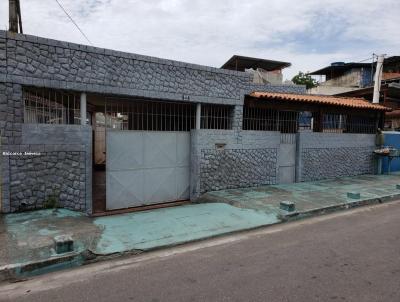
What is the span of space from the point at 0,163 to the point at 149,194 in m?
3.77

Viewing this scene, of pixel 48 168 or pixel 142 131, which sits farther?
pixel 142 131

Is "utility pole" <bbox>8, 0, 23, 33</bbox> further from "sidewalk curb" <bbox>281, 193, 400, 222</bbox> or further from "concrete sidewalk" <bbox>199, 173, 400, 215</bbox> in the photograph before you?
"sidewalk curb" <bbox>281, 193, 400, 222</bbox>

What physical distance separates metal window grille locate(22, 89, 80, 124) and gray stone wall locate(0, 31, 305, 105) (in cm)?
38

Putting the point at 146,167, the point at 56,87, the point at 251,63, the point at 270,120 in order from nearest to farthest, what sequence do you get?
the point at 56,87, the point at 146,167, the point at 270,120, the point at 251,63

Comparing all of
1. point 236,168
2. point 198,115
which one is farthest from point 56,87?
point 236,168

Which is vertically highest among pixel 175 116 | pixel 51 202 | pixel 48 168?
pixel 175 116

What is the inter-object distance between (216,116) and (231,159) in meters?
1.50

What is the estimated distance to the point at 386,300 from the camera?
3.58 m

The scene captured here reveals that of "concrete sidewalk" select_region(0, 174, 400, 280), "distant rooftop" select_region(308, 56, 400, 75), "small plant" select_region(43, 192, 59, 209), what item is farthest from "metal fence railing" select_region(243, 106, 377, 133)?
"distant rooftop" select_region(308, 56, 400, 75)

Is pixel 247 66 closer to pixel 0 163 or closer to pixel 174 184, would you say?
pixel 174 184

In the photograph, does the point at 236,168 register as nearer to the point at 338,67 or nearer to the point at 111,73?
the point at 111,73

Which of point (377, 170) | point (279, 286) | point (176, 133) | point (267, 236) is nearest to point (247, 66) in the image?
point (377, 170)

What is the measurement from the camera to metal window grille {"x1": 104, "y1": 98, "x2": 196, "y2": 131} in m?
8.98

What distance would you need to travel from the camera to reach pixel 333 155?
1282cm
